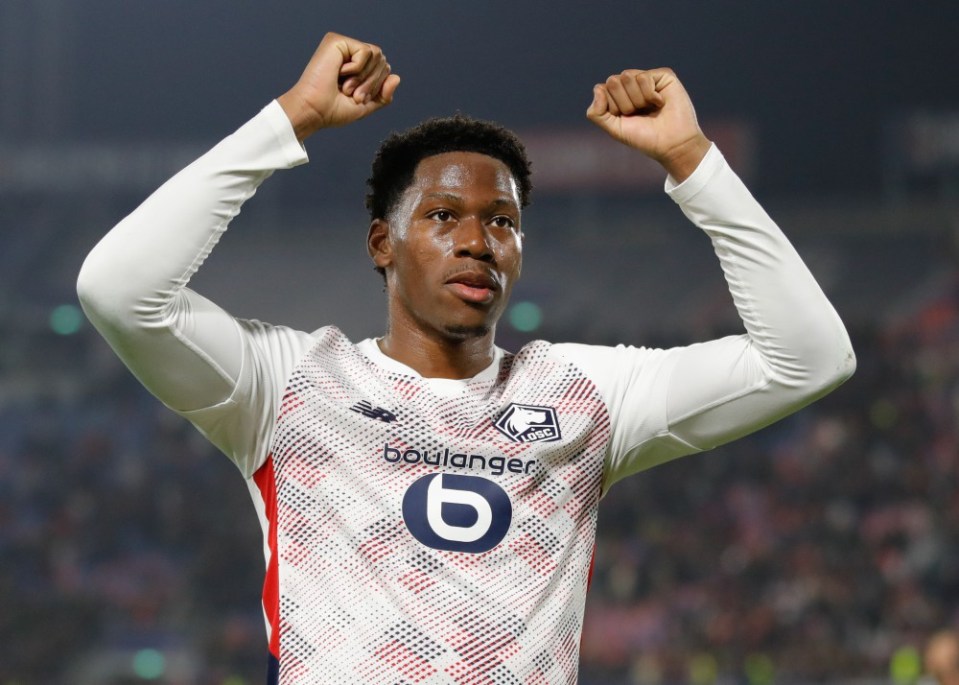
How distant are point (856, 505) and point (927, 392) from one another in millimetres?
1500

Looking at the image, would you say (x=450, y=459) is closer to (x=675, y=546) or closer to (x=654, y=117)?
(x=654, y=117)

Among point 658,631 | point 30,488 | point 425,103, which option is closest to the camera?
point 658,631

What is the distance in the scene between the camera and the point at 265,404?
88.9 inches

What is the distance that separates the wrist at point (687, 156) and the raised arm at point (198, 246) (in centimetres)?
51

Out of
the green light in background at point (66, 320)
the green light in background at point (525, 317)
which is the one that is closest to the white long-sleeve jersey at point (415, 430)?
the green light in background at point (525, 317)

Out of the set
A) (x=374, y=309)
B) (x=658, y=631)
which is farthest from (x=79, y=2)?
(x=658, y=631)

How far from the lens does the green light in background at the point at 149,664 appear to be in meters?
9.62

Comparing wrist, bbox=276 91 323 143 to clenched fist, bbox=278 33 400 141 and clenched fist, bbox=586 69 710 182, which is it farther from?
clenched fist, bbox=586 69 710 182

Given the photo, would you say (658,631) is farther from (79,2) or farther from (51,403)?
(79,2)

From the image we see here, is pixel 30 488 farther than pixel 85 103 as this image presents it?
No

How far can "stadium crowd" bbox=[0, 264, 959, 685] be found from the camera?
28.7ft

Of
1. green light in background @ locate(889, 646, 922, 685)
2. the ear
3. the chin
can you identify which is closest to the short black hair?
the ear

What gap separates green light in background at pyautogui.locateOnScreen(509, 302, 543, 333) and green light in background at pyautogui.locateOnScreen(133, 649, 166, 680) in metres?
4.63

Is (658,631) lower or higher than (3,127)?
lower
